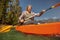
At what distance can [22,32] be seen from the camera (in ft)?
4.28

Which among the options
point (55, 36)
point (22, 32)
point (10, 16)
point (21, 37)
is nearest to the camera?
point (55, 36)

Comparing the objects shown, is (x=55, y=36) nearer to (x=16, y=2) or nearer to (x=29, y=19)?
(x=29, y=19)

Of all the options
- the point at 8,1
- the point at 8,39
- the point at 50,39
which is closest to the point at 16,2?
the point at 8,1

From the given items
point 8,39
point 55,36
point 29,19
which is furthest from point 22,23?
point 55,36

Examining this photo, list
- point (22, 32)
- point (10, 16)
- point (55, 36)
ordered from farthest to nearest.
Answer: point (10, 16) < point (22, 32) < point (55, 36)

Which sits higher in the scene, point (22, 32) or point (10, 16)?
point (10, 16)

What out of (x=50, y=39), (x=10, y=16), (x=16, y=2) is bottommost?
(x=50, y=39)

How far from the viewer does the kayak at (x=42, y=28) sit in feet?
3.78

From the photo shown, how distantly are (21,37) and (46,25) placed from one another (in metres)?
0.29

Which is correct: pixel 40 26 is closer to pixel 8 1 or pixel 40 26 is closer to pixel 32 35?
pixel 32 35

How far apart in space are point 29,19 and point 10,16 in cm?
114

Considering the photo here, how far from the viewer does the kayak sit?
1152mm

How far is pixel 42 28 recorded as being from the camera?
1.19m

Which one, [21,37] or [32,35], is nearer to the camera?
[32,35]
